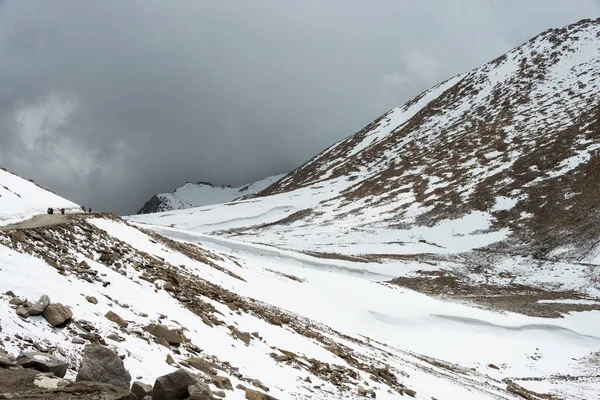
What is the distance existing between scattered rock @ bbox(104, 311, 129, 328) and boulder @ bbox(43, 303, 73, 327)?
1258mm

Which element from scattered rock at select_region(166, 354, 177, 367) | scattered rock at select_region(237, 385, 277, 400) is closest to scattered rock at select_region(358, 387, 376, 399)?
scattered rock at select_region(237, 385, 277, 400)

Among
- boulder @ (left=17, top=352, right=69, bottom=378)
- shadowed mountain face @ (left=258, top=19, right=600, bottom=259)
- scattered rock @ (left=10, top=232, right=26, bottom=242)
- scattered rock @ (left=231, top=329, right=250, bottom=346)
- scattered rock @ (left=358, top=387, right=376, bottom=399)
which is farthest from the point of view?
shadowed mountain face @ (left=258, top=19, right=600, bottom=259)

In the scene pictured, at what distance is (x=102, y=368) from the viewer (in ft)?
24.2

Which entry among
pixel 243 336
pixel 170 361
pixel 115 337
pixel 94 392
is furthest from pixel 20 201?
pixel 94 392

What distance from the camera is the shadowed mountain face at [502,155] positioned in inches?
2943

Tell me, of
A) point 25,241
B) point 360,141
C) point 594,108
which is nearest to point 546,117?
Result: point 594,108

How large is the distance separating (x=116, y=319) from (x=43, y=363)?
309cm

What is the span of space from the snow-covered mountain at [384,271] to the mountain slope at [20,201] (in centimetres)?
46

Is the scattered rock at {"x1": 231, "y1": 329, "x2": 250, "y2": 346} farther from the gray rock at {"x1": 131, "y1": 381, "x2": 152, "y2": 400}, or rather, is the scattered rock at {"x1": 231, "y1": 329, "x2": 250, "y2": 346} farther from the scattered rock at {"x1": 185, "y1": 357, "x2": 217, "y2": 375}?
the gray rock at {"x1": 131, "y1": 381, "x2": 152, "y2": 400}

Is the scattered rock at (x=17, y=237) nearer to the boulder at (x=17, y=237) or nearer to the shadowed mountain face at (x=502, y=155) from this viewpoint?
the boulder at (x=17, y=237)

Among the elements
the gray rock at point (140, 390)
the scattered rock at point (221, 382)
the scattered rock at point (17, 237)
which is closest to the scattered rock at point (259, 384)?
the scattered rock at point (221, 382)

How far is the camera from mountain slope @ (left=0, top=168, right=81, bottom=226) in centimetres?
1950

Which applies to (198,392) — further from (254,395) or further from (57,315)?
(57,315)

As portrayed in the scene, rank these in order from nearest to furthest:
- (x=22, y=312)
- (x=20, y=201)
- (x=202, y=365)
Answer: (x=22, y=312) < (x=202, y=365) < (x=20, y=201)
